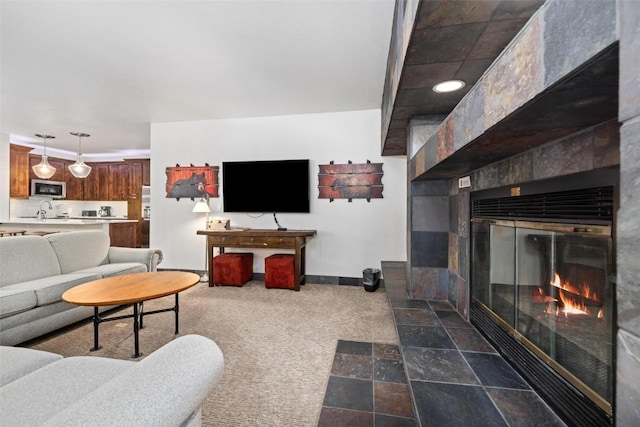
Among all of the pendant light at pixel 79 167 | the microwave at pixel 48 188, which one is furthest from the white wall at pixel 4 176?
the pendant light at pixel 79 167

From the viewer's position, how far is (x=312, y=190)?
403 cm

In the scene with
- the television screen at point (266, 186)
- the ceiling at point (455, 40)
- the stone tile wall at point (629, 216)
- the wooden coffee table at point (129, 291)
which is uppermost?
the ceiling at point (455, 40)

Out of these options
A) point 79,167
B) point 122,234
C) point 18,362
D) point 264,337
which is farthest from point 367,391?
point 122,234

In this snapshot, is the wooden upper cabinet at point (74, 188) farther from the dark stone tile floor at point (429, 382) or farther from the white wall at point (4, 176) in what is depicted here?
the dark stone tile floor at point (429, 382)

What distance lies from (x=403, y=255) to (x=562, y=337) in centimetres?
267

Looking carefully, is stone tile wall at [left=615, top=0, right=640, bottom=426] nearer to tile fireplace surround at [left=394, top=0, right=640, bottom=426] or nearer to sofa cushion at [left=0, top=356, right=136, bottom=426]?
tile fireplace surround at [left=394, top=0, right=640, bottom=426]

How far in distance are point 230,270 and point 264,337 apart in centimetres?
171

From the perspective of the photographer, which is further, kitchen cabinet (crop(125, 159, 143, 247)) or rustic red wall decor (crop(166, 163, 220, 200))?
kitchen cabinet (crop(125, 159, 143, 247))

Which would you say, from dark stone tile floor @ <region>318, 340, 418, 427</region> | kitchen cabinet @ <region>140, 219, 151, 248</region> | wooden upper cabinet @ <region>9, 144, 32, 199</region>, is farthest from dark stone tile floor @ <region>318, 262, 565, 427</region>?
wooden upper cabinet @ <region>9, 144, 32, 199</region>

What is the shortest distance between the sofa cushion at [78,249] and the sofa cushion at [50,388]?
2.25m

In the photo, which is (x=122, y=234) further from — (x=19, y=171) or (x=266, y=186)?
(x=266, y=186)

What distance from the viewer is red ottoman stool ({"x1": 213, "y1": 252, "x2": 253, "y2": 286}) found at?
3779mm

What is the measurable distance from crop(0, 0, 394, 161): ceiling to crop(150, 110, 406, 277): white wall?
0.25 m

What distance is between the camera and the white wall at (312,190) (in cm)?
384
